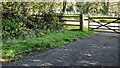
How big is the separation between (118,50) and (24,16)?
6.63 metres

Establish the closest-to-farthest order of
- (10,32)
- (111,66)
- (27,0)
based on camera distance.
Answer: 1. (111,66)
2. (10,32)
3. (27,0)

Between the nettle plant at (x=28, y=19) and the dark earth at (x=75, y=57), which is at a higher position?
the nettle plant at (x=28, y=19)

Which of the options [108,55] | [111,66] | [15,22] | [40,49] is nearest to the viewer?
[111,66]

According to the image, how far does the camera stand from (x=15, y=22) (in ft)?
44.3

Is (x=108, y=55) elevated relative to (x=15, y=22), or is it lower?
lower

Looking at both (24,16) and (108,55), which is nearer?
(108,55)

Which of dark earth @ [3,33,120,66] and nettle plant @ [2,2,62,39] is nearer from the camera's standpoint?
dark earth @ [3,33,120,66]

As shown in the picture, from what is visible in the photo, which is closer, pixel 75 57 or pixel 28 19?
pixel 75 57

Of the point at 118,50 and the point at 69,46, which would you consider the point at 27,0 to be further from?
the point at 118,50

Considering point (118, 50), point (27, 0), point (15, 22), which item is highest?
point (27, 0)

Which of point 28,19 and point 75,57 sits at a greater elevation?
point 28,19

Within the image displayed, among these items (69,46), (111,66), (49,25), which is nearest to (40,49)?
(69,46)

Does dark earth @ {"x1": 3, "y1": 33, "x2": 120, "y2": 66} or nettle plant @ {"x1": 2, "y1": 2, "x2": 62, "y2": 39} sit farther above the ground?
nettle plant @ {"x1": 2, "y1": 2, "x2": 62, "y2": 39}

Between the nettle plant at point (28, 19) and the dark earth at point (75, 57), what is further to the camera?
the nettle plant at point (28, 19)
